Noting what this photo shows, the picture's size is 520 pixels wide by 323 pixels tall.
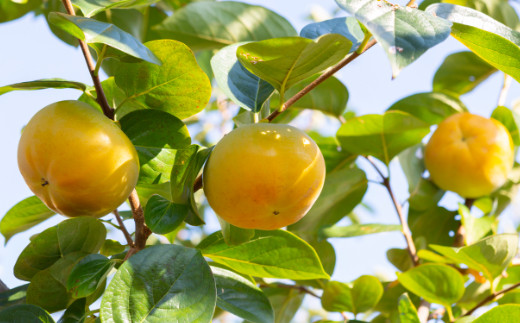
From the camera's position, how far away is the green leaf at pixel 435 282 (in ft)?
4.33

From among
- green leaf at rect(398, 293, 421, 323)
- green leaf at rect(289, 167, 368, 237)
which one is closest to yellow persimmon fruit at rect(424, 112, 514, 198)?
green leaf at rect(289, 167, 368, 237)

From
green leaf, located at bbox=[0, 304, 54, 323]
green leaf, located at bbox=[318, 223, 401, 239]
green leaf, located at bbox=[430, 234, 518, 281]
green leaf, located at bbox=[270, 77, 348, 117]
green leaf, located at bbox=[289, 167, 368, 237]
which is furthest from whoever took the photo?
green leaf, located at bbox=[270, 77, 348, 117]

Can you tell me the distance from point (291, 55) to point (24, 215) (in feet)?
2.70

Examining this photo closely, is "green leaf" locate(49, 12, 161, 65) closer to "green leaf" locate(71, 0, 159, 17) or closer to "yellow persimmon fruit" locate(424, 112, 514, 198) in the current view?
"green leaf" locate(71, 0, 159, 17)

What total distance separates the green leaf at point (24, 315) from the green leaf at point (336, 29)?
69 centimetres

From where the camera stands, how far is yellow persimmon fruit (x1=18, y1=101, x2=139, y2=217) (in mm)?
841

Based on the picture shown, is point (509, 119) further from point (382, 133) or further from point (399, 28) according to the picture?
point (399, 28)

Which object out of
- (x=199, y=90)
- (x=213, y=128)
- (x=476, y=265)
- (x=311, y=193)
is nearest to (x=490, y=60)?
(x=311, y=193)

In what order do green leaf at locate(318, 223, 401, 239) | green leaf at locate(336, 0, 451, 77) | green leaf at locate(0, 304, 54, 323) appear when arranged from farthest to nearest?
green leaf at locate(318, 223, 401, 239) < green leaf at locate(0, 304, 54, 323) < green leaf at locate(336, 0, 451, 77)

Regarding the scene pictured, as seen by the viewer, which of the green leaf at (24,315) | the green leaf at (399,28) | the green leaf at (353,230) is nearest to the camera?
the green leaf at (399,28)

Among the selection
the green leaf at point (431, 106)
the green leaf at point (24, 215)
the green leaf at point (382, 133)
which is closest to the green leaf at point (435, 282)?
the green leaf at point (382, 133)

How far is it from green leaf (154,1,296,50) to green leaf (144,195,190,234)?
0.80 metres

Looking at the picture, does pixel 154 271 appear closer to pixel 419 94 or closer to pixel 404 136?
pixel 404 136

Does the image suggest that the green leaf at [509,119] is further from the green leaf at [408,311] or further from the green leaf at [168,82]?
the green leaf at [168,82]
